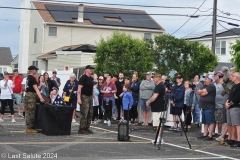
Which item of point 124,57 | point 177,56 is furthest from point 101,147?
point 177,56

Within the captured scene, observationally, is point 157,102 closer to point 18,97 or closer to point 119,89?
point 119,89

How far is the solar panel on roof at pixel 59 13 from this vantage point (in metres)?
50.9

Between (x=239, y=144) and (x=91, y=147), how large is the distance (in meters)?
4.01

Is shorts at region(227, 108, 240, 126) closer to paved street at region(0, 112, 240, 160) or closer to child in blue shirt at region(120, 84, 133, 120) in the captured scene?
paved street at region(0, 112, 240, 160)

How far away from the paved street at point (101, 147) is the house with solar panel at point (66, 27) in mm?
31494

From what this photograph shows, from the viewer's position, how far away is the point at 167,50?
102 feet

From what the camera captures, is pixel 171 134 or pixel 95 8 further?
pixel 95 8

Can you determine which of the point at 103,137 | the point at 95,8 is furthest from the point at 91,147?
the point at 95,8

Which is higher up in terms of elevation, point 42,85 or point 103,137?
point 42,85

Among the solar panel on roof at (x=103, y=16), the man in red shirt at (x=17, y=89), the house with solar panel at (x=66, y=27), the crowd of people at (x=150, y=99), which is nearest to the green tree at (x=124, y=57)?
the man in red shirt at (x=17, y=89)

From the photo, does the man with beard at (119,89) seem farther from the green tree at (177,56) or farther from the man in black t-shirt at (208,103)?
the green tree at (177,56)

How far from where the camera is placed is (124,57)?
3100cm

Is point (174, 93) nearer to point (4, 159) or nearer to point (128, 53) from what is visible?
point (4, 159)

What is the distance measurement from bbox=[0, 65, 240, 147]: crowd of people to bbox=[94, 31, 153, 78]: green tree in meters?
7.43
